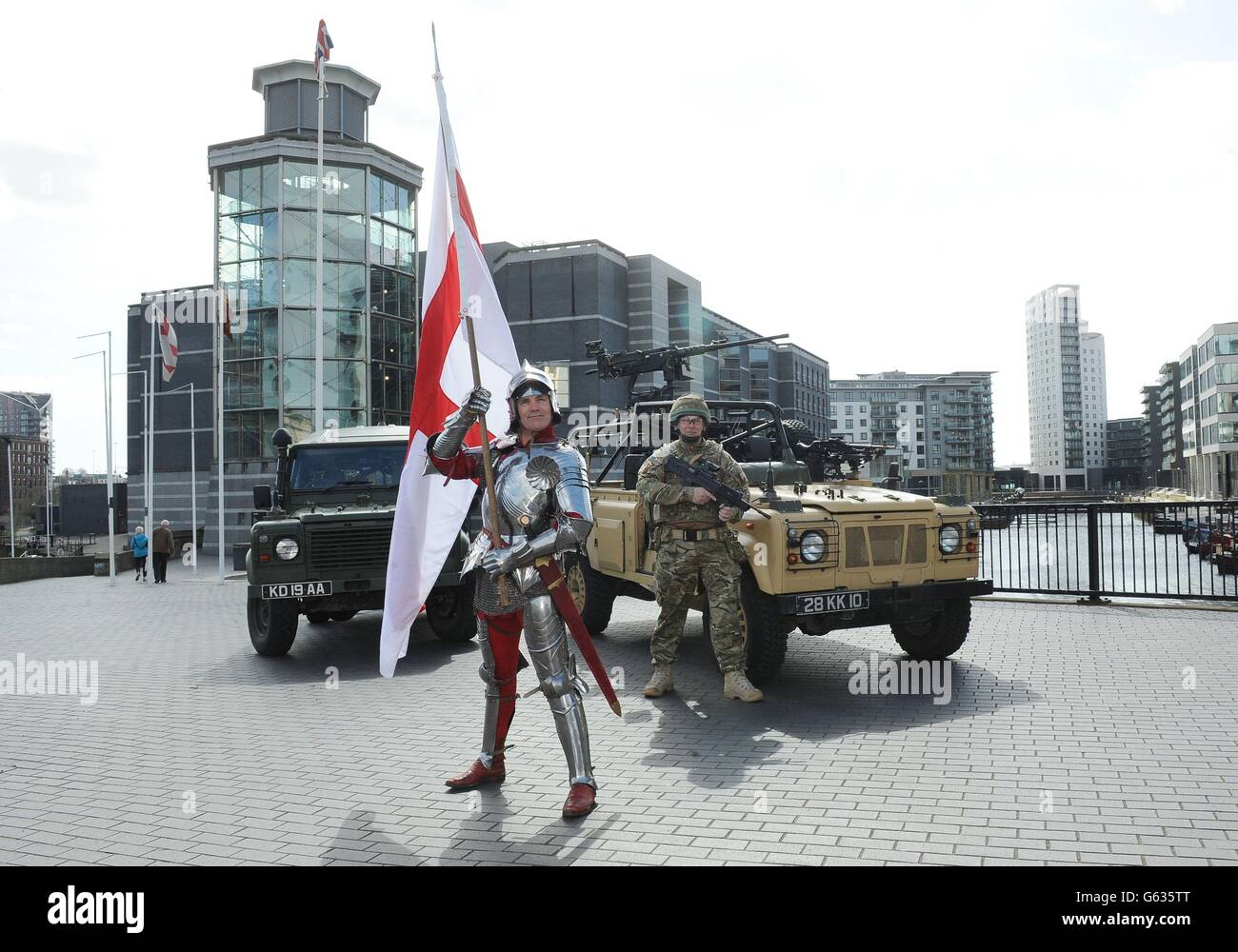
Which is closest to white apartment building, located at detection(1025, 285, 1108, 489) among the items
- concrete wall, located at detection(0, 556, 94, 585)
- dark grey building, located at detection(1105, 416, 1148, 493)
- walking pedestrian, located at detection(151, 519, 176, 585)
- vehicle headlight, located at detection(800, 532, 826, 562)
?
dark grey building, located at detection(1105, 416, 1148, 493)

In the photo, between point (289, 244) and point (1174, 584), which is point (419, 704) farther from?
point (289, 244)

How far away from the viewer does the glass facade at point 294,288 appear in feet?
126

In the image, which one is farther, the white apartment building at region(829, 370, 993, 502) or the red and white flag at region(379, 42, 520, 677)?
the white apartment building at region(829, 370, 993, 502)

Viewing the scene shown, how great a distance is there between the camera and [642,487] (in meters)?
6.70

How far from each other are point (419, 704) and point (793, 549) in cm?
309

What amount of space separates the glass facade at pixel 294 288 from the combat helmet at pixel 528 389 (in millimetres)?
34999

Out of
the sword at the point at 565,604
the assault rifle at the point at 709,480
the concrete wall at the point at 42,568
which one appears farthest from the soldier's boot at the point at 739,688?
the concrete wall at the point at 42,568

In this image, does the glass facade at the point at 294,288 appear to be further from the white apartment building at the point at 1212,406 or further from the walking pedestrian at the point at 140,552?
the white apartment building at the point at 1212,406

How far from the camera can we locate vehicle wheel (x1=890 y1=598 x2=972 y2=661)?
729cm

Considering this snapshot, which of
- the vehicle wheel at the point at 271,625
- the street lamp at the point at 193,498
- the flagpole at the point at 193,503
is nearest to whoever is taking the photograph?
the vehicle wheel at the point at 271,625

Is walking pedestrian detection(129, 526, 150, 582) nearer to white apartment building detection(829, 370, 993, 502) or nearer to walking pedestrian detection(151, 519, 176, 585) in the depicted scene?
walking pedestrian detection(151, 519, 176, 585)

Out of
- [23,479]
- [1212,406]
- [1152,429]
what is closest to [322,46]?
[1212,406]

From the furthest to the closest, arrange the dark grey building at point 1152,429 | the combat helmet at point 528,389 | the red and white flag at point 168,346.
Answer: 1. the dark grey building at point 1152,429
2. the red and white flag at point 168,346
3. the combat helmet at point 528,389
